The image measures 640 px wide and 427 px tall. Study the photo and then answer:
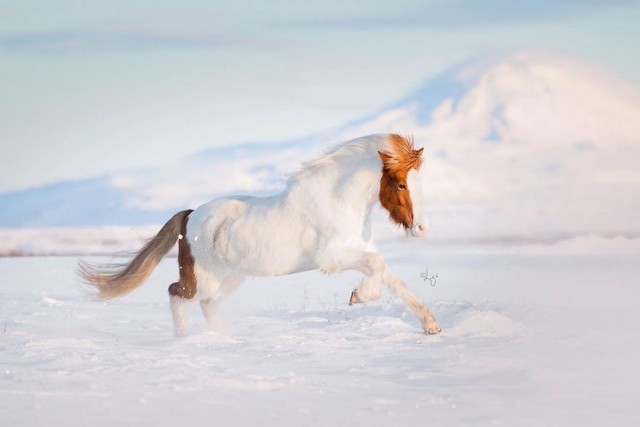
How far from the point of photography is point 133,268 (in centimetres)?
993

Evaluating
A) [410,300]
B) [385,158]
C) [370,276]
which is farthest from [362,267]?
[385,158]

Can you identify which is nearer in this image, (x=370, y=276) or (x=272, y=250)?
(x=370, y=276)

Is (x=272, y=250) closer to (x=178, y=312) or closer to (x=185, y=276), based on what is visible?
(x=185, y=276)

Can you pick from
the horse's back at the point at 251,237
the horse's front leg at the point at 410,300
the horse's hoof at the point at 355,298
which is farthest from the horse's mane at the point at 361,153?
the horse's hoof at the point at 355,298

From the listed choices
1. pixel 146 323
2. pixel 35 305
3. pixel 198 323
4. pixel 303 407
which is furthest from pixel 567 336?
pixel 35 305

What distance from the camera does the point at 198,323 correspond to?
10.0 m

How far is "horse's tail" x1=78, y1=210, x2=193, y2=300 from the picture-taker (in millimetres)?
9758

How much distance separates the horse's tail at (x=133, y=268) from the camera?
9.76 meters

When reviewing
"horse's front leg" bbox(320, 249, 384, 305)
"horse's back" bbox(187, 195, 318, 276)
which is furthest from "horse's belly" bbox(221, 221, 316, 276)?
"horse's front leg" bbox(320, 249, 384, 305)

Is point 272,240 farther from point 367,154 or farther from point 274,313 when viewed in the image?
point 274,313

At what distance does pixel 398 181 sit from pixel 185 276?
2.63 metres

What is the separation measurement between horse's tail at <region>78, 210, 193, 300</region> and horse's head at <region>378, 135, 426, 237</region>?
2.57 meters

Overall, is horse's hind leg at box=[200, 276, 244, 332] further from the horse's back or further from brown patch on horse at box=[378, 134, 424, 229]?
brown patch on horse at box=[378, 134, 424, 229]

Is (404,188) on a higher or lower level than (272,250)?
higher
